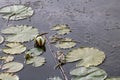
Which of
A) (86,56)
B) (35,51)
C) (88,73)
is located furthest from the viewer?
(35,51)

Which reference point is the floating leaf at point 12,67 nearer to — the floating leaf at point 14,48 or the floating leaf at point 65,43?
the floating leaf at point 14,48

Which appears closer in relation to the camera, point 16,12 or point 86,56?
point 86,56

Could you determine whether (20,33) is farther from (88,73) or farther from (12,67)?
(88,73)

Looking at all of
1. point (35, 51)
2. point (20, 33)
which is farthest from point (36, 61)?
point (20, 33)

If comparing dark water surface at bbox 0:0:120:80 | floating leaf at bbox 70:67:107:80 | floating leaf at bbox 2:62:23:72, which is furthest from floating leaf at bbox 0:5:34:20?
floating leaf at bbox 70:67:107:80

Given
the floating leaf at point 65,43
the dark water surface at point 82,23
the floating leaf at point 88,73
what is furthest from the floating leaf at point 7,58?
the floating leaf at point 88,73

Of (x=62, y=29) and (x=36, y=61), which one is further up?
(x=62, y=29)

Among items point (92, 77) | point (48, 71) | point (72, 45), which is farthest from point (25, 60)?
point (92, 77)
